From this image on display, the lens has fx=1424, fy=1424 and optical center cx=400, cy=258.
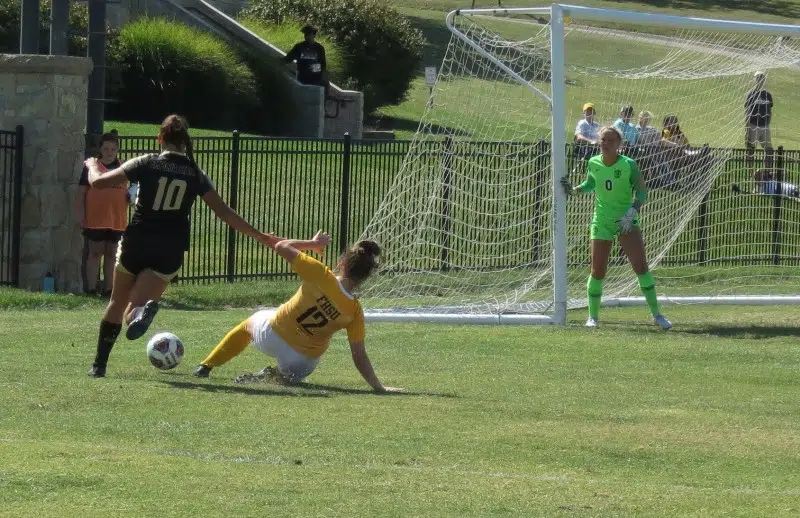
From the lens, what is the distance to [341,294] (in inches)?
396

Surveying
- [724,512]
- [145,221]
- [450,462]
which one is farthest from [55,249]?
[724,512]

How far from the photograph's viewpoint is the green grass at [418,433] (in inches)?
275

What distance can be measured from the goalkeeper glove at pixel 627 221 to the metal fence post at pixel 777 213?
7.88 m

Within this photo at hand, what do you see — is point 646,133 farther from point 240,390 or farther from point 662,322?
point 240,390

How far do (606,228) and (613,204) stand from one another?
0.89ft

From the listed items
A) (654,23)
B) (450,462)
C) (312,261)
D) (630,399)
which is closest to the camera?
(450,462)

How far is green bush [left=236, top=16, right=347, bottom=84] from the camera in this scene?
32.2m

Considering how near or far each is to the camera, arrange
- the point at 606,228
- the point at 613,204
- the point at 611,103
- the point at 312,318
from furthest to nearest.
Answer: the point at 611,103
the point at 606,228
the point at 613,204
the point at 312,318

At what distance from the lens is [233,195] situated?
19453mm

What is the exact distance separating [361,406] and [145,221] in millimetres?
2079

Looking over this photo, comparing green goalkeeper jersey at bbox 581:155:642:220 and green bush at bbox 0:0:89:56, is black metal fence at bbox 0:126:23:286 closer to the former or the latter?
green goalkeeper jersey at bbox 581:155:642:220

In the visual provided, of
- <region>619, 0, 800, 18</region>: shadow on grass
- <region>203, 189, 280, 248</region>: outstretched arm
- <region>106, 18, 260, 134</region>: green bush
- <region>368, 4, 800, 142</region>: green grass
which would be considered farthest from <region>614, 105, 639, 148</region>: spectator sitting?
<region>619, 0, 800, 18</region>: shadow on grass

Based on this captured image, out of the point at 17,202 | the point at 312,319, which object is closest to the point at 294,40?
the point at 17,202

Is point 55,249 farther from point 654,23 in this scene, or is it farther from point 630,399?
point 630,399
